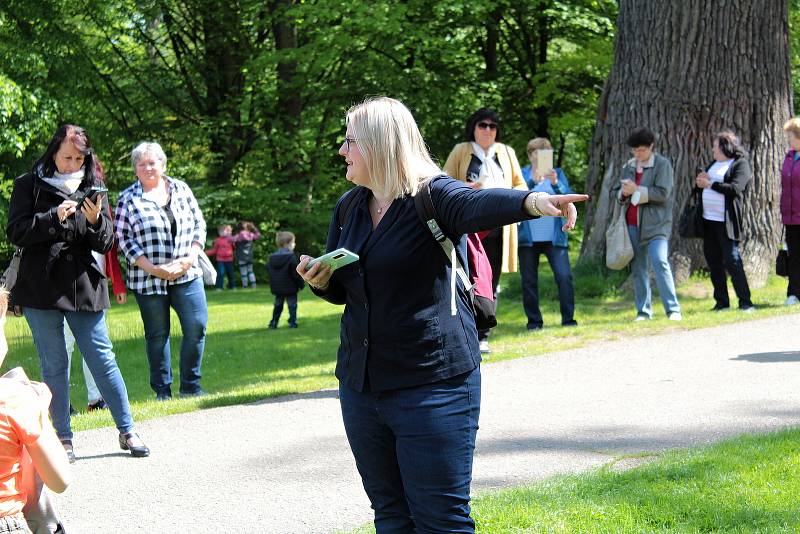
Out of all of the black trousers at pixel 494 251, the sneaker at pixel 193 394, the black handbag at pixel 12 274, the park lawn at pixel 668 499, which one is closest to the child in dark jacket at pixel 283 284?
the black trousers at pixel 494 251

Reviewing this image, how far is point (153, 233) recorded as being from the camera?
8281 mm

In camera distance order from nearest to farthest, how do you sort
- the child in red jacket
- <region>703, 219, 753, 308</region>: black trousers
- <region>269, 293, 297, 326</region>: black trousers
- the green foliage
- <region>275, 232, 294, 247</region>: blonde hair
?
<region>703, 219, 753, 308</region>: black trousers, <region>269, 293, 297, 326</region>: black trousers, <region>275, 232, 294, 247</region>: blonde hair, the green foliage, the child in red jacket

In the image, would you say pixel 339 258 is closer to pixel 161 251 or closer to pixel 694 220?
pixel 161 251

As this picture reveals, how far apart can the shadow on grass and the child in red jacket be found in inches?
747

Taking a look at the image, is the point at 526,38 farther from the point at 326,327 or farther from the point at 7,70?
the point at 326,327

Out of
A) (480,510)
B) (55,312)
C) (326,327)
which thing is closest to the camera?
(480,510)

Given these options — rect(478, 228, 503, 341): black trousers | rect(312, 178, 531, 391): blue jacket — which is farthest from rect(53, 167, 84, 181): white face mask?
rect(478, 228, 503, 341): black trousers

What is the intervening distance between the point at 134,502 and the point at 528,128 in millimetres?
23872

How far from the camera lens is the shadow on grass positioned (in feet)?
27.0

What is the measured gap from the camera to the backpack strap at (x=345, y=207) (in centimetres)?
385

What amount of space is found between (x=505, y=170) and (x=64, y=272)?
4.28 metres

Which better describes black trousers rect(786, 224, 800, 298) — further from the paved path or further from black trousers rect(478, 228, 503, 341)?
black trousers rect(478, 228, 503, 341)

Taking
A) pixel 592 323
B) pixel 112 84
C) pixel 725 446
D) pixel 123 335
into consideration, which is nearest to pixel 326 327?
pixel 123 335

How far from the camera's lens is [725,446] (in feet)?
18.2
